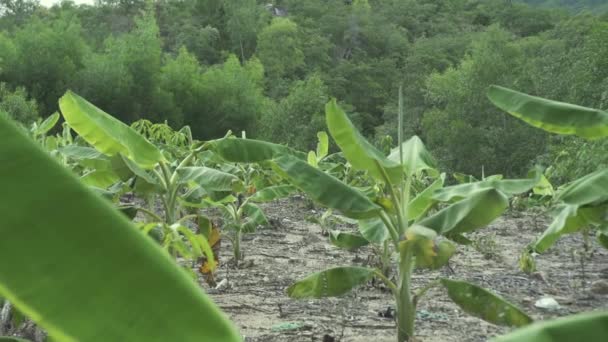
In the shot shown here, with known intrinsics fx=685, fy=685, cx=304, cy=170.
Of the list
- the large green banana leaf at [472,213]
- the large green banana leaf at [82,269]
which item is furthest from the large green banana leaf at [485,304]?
the large green banana leaf at [82,269]

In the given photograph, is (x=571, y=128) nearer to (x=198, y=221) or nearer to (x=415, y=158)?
(x=415, y=158)

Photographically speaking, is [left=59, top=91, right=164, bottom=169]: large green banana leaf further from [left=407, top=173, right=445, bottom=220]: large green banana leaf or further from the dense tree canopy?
the dense tree canopy

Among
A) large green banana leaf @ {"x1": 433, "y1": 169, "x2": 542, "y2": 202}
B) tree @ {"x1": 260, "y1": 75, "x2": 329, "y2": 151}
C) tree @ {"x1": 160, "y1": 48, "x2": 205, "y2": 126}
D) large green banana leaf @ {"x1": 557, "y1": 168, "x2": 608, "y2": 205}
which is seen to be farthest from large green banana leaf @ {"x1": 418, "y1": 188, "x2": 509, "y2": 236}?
tree @ {"x1": 260, "y1": 75, "x2": 329, "y2": 151}

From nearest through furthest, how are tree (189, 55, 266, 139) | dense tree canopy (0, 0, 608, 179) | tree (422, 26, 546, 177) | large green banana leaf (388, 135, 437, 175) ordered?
large green banana leaf (388, 135, 437, 175), dense tree canopy (0, 0, 608, 179), tree (189, 55, 266, 139), tree (422, 26, 546, 177)

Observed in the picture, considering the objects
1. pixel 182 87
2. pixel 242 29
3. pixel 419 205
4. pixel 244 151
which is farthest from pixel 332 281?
pixel 242 29

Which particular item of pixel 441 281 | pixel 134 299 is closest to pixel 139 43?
pixel 441 281

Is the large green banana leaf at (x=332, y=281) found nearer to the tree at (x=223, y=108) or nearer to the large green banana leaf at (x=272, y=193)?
the large green banana leaf at (x=272, y=193)

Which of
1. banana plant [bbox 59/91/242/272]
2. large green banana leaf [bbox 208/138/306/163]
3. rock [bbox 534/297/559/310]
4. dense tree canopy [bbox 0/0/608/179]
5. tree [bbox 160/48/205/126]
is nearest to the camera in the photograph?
banana plant [bbox 59/91/242/272]

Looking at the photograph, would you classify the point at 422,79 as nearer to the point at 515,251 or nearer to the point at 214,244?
the point at 515,251

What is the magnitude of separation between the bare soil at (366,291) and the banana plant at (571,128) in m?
0.63

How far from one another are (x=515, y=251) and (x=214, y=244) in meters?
3.17

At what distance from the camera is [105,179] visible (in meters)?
3.82

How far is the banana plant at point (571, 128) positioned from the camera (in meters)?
2.61

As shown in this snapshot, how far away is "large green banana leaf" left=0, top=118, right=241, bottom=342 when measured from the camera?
630 millimetres
